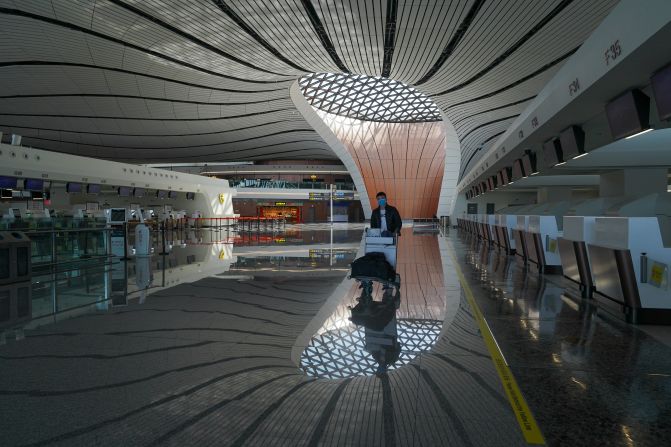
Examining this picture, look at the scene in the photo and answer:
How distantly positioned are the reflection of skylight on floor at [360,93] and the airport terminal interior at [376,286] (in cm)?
1954

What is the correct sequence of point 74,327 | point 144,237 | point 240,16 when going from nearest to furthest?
point 74,327
point 144,237
point 240,16

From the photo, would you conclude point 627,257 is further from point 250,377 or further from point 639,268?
point 250,377

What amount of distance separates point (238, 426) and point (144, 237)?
13279 mm

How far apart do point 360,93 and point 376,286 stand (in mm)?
39580

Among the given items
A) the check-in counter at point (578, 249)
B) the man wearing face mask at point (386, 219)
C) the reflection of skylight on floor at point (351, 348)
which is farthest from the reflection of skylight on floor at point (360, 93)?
the reflection of skylight on floor at point (351, 348)

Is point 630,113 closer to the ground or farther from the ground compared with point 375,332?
farther from the ground

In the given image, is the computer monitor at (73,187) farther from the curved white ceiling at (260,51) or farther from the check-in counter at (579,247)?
the check-in counter at (579,247)

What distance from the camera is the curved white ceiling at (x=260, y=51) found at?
47.4 ft

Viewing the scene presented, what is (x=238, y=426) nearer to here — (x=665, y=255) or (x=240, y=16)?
(x=665, y=255)

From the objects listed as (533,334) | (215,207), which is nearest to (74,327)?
(533,334)

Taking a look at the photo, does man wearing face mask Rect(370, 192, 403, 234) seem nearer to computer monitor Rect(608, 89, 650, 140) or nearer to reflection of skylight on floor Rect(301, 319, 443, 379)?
reflection of skylight on floor Rect(301, 319, 443, 379)

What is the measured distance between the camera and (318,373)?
144 inches

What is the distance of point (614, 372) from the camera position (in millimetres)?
3684

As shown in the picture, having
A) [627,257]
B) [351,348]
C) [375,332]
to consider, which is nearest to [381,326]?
[375,332]
